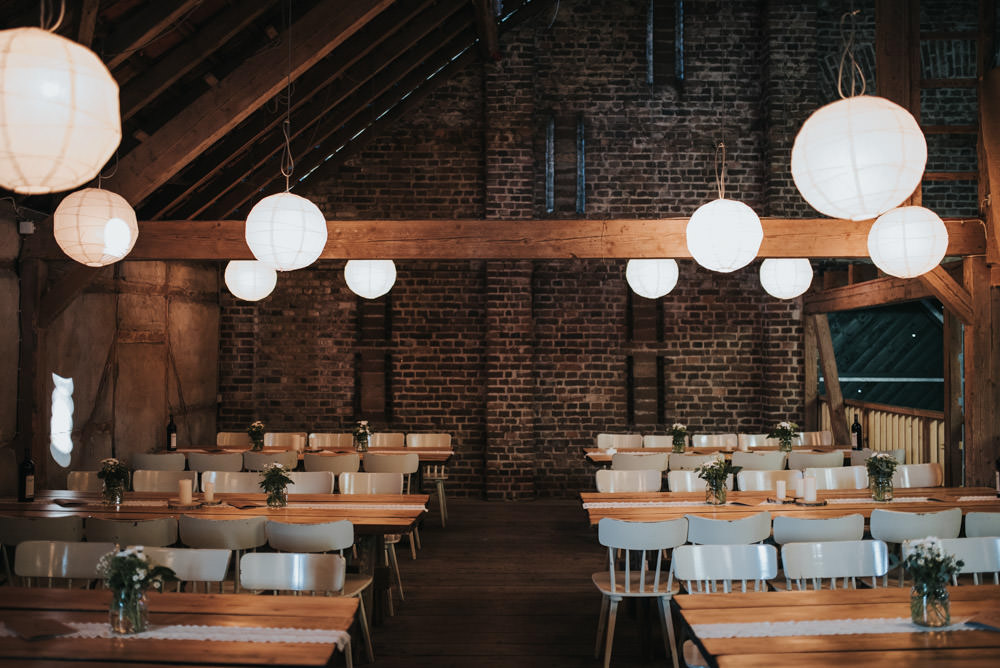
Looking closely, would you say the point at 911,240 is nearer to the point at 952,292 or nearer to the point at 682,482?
the point at 952,292

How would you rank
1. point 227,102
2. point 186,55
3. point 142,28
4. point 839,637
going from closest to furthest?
1. point 839,637
2. point 142,28
3. point 186,55
4. point 227,102

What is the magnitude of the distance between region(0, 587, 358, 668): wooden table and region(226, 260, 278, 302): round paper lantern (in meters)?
4.03

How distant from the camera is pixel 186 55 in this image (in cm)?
531

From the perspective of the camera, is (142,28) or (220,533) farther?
(142,28)

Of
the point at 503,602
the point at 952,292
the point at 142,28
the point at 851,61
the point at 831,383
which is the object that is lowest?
the point at 503,602

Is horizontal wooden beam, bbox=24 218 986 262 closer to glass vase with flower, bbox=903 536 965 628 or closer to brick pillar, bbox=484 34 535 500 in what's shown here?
brick pillar, bbox=484 34 535 500

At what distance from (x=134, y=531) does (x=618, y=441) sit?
5.06m

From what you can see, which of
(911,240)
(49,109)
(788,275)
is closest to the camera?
(49,109)

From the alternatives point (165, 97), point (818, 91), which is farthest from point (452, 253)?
point (818, 91)

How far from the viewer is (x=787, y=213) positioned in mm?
9086

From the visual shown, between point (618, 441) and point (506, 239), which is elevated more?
point (506, 239)

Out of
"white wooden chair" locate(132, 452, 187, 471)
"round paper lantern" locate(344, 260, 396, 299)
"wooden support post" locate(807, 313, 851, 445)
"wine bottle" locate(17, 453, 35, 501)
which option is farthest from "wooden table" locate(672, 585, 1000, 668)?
"wooden support post" locate(807, 313, 851, 445)

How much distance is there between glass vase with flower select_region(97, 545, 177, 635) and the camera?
2498 millimetres

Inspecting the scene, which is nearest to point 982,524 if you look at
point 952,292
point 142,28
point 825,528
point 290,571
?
point 825,528
